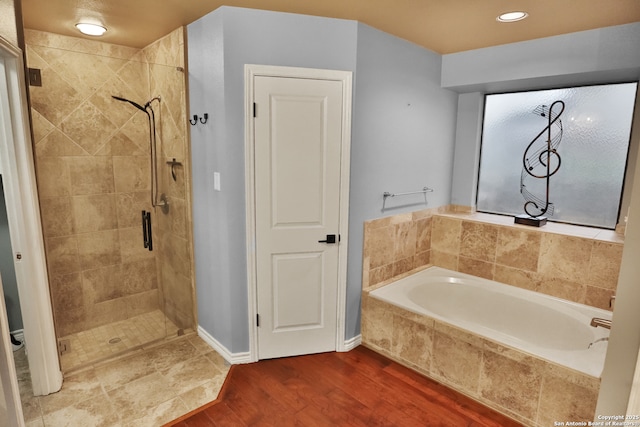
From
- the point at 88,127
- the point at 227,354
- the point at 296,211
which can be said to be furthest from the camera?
Result: the point at 88,127

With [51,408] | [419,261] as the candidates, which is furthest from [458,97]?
[51,408]

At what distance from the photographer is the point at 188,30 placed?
2.59m

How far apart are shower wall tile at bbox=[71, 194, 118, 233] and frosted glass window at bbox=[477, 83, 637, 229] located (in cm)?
352

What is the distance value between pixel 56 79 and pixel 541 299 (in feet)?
13.5

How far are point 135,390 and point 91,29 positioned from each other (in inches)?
99.8

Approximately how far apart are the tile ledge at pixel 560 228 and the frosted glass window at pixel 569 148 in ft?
0.35

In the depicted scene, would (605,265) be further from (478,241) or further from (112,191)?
(112,191)

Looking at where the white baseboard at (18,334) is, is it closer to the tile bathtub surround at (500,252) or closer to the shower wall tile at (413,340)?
the tile bathtub surround at (500,252)

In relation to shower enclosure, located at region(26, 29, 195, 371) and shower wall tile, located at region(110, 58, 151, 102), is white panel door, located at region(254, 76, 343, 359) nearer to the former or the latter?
shower enclosure, located at region(26, 29, 195, 371)

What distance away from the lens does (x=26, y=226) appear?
81.2 inches

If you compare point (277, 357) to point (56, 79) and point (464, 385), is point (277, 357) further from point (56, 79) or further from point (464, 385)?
point (56, 79)

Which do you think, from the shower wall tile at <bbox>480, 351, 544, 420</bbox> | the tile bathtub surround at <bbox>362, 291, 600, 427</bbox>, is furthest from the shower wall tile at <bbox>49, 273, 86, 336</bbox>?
the shower wall tile at <bbox>480, 351, 544, 420</bbox>

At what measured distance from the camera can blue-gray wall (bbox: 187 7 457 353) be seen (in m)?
Result: 2.33

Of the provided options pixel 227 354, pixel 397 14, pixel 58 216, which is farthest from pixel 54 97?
pixel 397 14
